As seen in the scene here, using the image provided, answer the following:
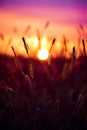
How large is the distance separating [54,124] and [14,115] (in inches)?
13.4

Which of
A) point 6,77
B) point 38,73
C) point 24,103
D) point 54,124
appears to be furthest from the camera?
point 38,73

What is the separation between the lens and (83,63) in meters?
6.23

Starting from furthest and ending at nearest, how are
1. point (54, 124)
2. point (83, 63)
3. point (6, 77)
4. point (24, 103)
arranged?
1. point (83, 63)
2. point (6, 77)
3. point (24, 103)
4. point (54, 124)

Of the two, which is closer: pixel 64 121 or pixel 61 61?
pixel 64 121

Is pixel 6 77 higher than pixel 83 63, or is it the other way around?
pixel 83 63

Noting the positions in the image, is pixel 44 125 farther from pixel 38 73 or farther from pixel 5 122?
pixel 38 73

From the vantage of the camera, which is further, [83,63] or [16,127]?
[83,63]

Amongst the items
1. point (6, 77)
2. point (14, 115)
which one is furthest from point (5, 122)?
point (6, 77)

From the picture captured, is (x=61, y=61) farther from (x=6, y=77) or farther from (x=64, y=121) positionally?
(x=64, y=121)

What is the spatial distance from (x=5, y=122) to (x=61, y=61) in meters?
3.31

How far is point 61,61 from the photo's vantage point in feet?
21.3

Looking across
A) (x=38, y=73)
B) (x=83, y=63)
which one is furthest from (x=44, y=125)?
(x=83, y=63)

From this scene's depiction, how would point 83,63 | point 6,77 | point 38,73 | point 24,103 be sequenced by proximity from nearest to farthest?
point 24,103, point 6,77, point 38,73, point 83,63

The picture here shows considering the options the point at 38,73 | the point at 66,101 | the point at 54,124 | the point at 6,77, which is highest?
the point at 38,73
